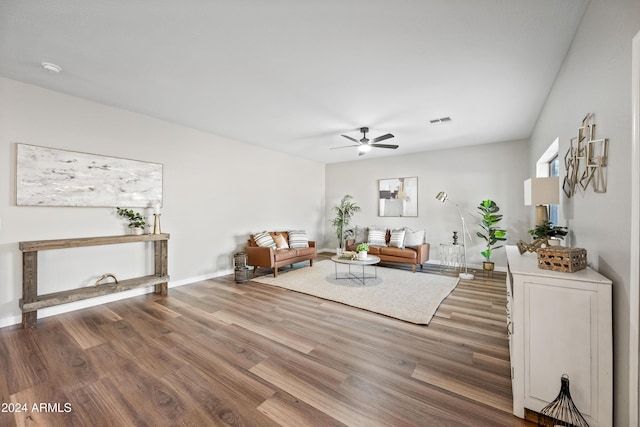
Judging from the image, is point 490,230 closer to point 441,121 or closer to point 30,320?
point 441,121

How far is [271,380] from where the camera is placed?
200 cm

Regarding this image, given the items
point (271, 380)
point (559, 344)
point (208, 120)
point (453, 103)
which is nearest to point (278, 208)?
point (208, 120)

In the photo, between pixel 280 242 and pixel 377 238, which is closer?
pixel 280 242

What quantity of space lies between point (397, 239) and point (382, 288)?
2.01m

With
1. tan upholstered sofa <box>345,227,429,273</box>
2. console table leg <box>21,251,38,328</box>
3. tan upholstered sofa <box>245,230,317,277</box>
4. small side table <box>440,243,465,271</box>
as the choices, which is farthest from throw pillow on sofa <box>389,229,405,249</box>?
console table leg <box>21,251,38,328</box>

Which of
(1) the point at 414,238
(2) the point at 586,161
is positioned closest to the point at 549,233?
(2) the point at 586,161

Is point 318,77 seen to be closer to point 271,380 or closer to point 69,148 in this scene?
point 271,380

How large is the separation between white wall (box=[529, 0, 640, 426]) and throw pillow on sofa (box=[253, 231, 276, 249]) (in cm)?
457

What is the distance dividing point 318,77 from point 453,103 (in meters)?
2.01

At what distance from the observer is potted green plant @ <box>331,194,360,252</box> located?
7609 mm

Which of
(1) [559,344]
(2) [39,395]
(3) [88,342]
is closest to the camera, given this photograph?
(1) [559,344]

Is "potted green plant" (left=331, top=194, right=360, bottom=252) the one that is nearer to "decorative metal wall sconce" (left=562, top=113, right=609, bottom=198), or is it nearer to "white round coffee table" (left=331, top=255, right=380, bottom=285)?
"white round coffee table" (left=331, top=255, right=380, bottom=285)

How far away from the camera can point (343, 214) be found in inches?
302

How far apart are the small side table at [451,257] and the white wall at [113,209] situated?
3968mm
